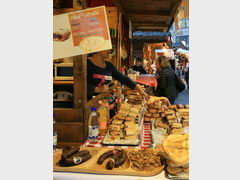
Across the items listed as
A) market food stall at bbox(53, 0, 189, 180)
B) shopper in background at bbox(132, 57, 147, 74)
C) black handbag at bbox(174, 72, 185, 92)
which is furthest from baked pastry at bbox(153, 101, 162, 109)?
shopper in background at bbox(132, 57, 147, 74)

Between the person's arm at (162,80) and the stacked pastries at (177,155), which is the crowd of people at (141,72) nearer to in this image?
the person's arm at (162,80)

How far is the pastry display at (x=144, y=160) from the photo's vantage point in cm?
143

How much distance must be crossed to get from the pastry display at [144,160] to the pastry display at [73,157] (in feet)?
1.01

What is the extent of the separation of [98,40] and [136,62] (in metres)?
1.57

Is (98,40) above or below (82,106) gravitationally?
above

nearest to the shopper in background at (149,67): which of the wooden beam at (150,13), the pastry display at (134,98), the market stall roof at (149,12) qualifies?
the pastry display at (134,98)

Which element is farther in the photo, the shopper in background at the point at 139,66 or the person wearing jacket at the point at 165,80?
the shopper in background at the point at 139,66

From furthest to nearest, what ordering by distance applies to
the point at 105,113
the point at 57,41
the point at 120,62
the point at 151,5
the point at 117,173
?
1. the point at 120,62
2. the point at 151,5
3. the point at 105,113
4. the point at 57,41
5. the point at 117,173

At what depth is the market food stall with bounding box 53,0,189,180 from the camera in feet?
4.64

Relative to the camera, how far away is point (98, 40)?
148cm

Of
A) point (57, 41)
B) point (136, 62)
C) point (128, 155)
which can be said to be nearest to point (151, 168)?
point (128, 155)

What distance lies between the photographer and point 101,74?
2457 mm

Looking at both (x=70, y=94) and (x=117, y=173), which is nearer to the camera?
(x=117, y=173)

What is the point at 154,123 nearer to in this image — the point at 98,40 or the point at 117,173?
the point at 117,173
